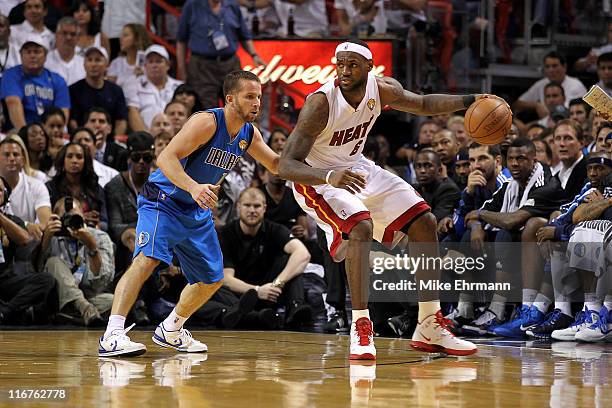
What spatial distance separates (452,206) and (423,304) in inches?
113

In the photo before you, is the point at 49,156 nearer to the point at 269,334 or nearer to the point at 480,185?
the point at 269,334

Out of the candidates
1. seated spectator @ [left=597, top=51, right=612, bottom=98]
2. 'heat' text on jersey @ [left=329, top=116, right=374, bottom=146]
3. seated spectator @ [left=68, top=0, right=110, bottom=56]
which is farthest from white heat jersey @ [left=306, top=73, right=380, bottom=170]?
seated spectator @ [left=68, top=0, right=110, bottom=56]

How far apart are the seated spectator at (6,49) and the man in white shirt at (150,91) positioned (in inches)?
53.7

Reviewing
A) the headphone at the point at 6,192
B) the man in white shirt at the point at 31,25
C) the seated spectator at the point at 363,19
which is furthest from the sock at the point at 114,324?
the seated spectator at the point at 363,19

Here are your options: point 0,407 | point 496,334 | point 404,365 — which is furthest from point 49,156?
point 0,407

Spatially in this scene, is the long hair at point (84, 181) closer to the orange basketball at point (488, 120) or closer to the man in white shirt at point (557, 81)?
the orange basketball at point (488, 120)

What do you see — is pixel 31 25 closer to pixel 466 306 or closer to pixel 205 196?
pixel 466 306

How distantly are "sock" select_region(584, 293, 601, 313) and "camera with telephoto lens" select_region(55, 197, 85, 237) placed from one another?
4357mm

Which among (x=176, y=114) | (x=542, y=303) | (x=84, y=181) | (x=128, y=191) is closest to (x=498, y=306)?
(x=542, y=303)

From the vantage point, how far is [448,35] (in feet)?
43.8

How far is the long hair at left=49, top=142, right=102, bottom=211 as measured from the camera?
1010 centimetres

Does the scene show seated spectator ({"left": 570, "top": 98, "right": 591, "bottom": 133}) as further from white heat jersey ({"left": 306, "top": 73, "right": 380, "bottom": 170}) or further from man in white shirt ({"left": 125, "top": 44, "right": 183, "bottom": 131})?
white heat jersey ({"left": 306, "top": 73, "right": 380, "bottom": 170})

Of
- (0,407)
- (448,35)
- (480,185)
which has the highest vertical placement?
(448,35)

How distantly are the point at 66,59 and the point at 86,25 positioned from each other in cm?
67
